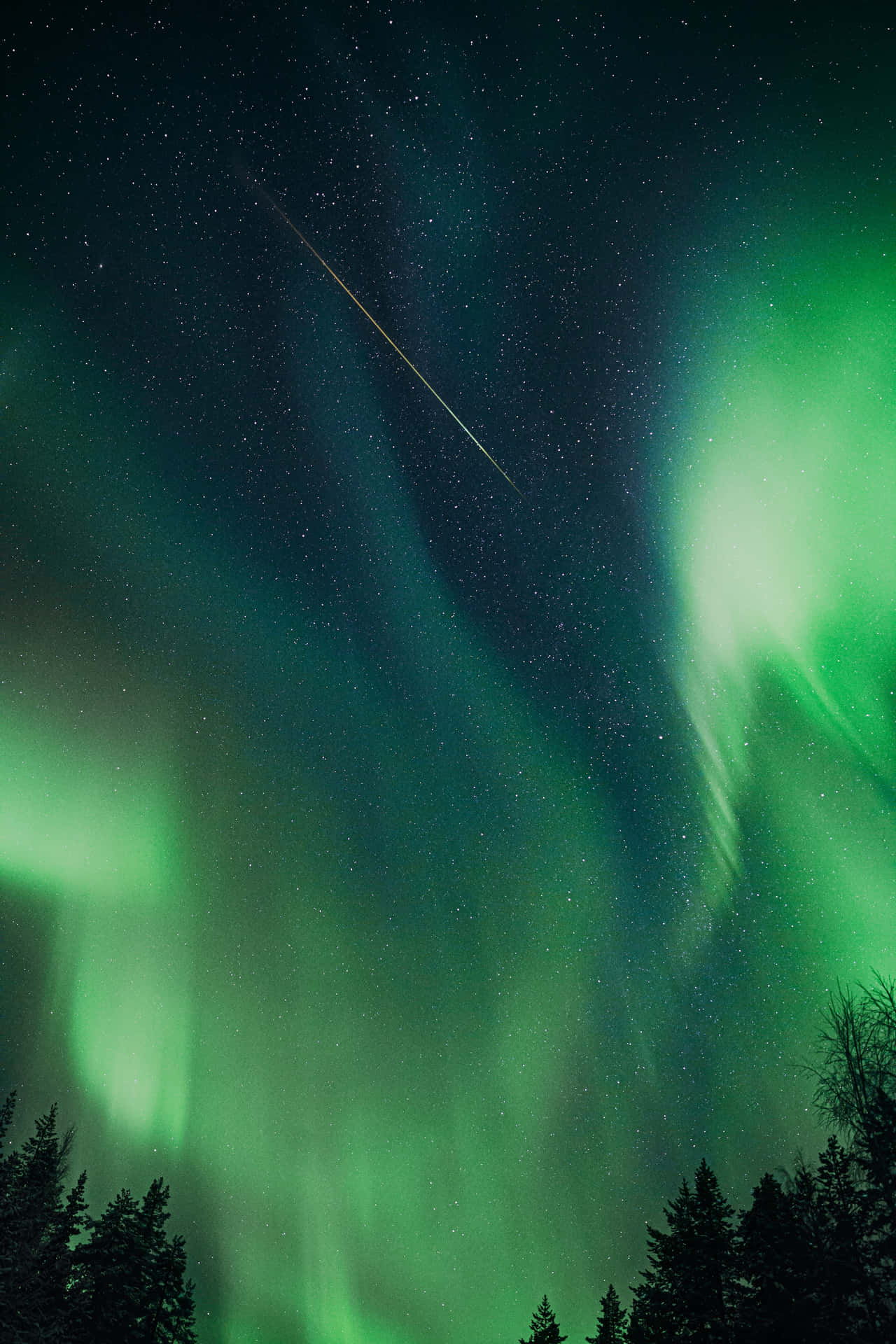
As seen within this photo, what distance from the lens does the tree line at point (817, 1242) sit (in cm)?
1430

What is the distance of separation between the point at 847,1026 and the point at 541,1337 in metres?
26.3

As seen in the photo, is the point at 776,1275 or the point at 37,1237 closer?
the point at 776,1275

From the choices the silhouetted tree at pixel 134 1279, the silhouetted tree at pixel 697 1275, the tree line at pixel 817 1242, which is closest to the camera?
the tree line at pixel 817 1242

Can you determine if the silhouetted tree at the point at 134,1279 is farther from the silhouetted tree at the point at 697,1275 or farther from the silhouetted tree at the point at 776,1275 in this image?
the silhouetted tree at the point at 776,1275

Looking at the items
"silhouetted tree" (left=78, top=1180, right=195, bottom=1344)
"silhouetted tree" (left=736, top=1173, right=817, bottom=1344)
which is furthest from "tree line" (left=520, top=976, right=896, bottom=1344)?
"silhouetted tree" (left=78, top=1180, right=195, bottom=1344)

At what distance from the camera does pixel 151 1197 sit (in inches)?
1026

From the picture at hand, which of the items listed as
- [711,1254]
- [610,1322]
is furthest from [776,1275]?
[610,1322]

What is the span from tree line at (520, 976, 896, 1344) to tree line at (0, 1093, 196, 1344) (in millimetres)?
15547

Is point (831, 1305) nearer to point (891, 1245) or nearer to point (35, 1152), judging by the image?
point (891, 1245)

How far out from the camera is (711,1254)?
19406 mm

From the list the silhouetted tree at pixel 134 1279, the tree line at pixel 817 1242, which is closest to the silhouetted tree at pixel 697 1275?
the tree line at pixel 817 1242

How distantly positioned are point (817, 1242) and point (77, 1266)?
22003mm

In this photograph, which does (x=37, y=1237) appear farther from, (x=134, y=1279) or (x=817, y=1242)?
(x=817, y=1242)

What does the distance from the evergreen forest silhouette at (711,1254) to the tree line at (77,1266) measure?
4 centimetres
